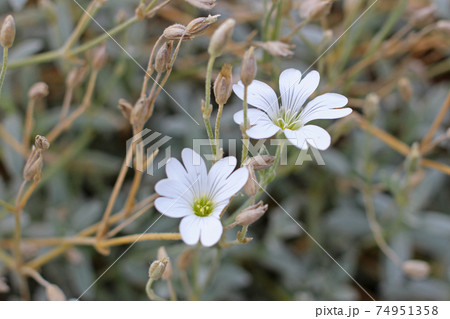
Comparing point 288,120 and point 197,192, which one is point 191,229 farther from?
point 288,120

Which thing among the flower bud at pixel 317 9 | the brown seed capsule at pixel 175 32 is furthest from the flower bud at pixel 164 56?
the flower bud at pixel 317 9

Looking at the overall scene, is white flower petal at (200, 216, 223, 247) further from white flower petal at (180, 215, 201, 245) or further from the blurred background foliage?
the blurred background foliage

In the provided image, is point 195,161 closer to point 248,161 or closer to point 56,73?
point 248,161

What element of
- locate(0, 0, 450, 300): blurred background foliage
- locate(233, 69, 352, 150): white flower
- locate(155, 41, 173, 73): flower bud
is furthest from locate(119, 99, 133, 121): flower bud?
locate(0, 0, 450, 300): blurred background foliage

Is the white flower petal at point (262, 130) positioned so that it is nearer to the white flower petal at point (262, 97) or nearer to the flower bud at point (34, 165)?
the white flower petal at point (262, 97)
